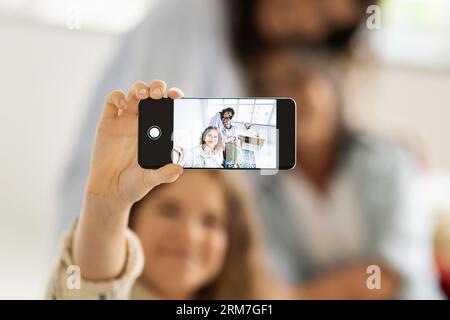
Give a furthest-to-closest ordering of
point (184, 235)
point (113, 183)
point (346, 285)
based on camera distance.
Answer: point (346, 285), point (184, 235), point (113, 183)

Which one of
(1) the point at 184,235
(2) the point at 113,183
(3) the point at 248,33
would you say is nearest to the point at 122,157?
(2) the point at 113,183

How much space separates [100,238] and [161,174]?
0.07 m

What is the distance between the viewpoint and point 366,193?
854mm

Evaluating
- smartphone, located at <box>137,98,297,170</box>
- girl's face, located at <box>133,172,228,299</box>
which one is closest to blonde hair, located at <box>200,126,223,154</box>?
smartphone, located at <box>137,98,297,170</box>

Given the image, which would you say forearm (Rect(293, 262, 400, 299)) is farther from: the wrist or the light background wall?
the wrist

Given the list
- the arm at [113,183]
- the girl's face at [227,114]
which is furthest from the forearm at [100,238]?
the girl's face at [227,114]

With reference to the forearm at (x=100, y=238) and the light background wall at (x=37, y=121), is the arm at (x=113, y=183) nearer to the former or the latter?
the forearm at (x=100, y=238)

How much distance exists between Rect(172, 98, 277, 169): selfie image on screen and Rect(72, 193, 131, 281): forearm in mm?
67

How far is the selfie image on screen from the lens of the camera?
491 mm

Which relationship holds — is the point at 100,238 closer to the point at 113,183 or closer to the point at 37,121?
the point at 113,183

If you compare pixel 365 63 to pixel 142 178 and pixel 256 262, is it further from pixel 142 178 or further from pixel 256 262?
pixel 142 178

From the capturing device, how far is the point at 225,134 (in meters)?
0.49

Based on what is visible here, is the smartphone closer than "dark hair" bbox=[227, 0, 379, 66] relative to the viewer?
Yes

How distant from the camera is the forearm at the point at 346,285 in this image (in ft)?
2.38
